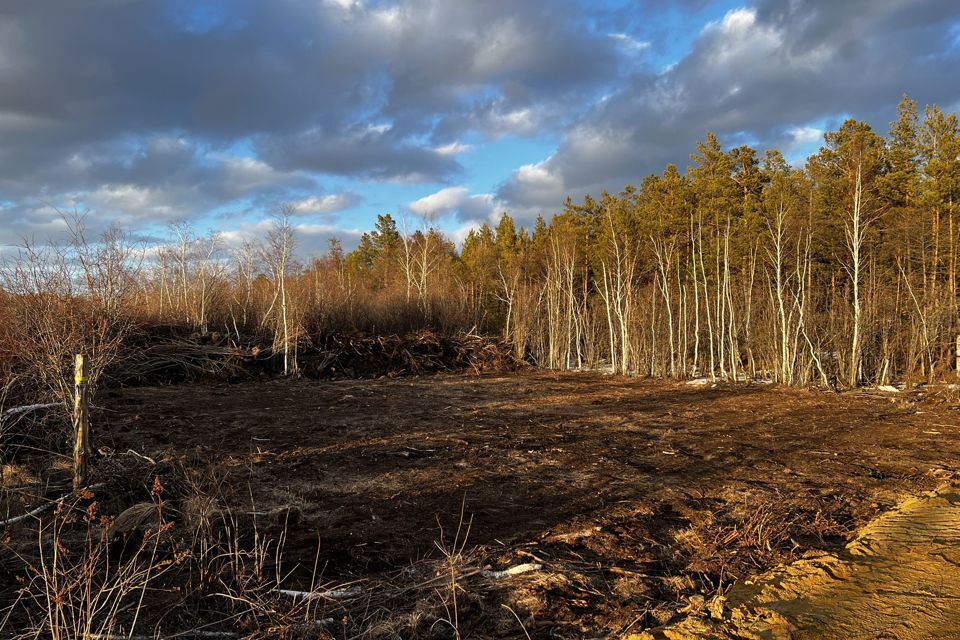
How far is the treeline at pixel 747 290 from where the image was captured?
47.0 ft

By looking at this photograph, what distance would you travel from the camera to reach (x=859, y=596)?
340cm

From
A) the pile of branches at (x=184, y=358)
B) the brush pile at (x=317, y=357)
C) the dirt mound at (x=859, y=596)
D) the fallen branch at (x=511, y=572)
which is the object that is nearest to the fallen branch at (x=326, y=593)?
the fallen branch at (x=511, y=572)

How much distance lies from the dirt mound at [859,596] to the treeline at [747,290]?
844 centimetres

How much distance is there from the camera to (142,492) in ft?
16.8

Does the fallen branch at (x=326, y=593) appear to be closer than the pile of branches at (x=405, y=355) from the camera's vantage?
Yes

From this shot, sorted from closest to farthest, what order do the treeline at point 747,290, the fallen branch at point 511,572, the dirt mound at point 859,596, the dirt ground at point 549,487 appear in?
1. the dirt mound at point 859,596
2. the dirt ground at point 549,487
3. the fallen branch at point 511,572
4. the treeline at point 747,290

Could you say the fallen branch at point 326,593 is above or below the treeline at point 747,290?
below

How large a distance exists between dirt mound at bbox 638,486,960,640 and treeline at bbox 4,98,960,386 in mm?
8437

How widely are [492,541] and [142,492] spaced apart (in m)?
3.23

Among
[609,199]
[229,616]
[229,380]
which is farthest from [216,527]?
[609,199]

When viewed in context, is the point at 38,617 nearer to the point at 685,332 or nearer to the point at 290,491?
the point at 290,491

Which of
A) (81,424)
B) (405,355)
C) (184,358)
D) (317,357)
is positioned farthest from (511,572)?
(405,355)

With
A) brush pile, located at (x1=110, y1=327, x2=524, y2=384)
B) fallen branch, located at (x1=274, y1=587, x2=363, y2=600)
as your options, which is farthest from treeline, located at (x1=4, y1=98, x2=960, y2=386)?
fallen branch, located at (x1=274, y1=587, x2=363, y2=600)

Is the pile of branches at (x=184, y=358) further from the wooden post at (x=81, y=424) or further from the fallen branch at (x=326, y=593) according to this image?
the fallen branch at (x=326, y=593)
